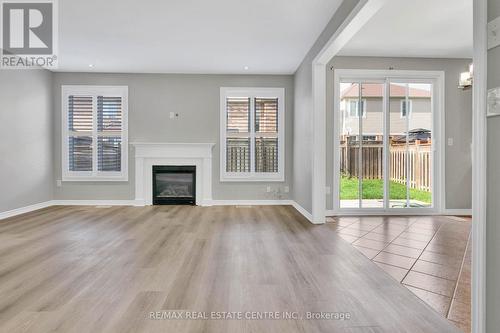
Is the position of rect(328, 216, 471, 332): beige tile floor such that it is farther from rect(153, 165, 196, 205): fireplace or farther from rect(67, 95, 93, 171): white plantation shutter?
rect(67, 95, 93, 171): white plantation shutter

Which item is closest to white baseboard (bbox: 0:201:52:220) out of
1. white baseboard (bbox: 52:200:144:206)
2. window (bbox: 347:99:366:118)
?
white baseboard (bbox: 52:200:144:206)

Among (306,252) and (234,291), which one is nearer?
(234,291)

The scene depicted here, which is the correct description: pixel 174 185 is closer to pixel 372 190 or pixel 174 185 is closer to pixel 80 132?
pixel 80 132

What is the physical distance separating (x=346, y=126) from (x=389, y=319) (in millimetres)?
3782

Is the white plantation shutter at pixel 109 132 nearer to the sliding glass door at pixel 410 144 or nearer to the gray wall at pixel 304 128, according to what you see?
the gray wall at pixel 304 128

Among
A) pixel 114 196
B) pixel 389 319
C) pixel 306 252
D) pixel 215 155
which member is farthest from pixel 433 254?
pixel 114 196

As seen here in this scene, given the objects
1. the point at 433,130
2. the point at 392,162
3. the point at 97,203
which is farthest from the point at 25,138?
the point at 433,130

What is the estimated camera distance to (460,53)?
4.86 meters

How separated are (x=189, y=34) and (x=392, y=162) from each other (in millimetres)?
3872

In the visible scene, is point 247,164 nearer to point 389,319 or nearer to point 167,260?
point 167,260

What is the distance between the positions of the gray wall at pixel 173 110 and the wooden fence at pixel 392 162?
4.41 feet

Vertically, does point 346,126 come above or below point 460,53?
below

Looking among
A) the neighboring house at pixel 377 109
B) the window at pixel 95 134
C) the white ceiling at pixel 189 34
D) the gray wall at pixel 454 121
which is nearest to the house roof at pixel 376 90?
the neighboring house at pixel 377 109

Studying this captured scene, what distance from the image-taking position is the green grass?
505cm
